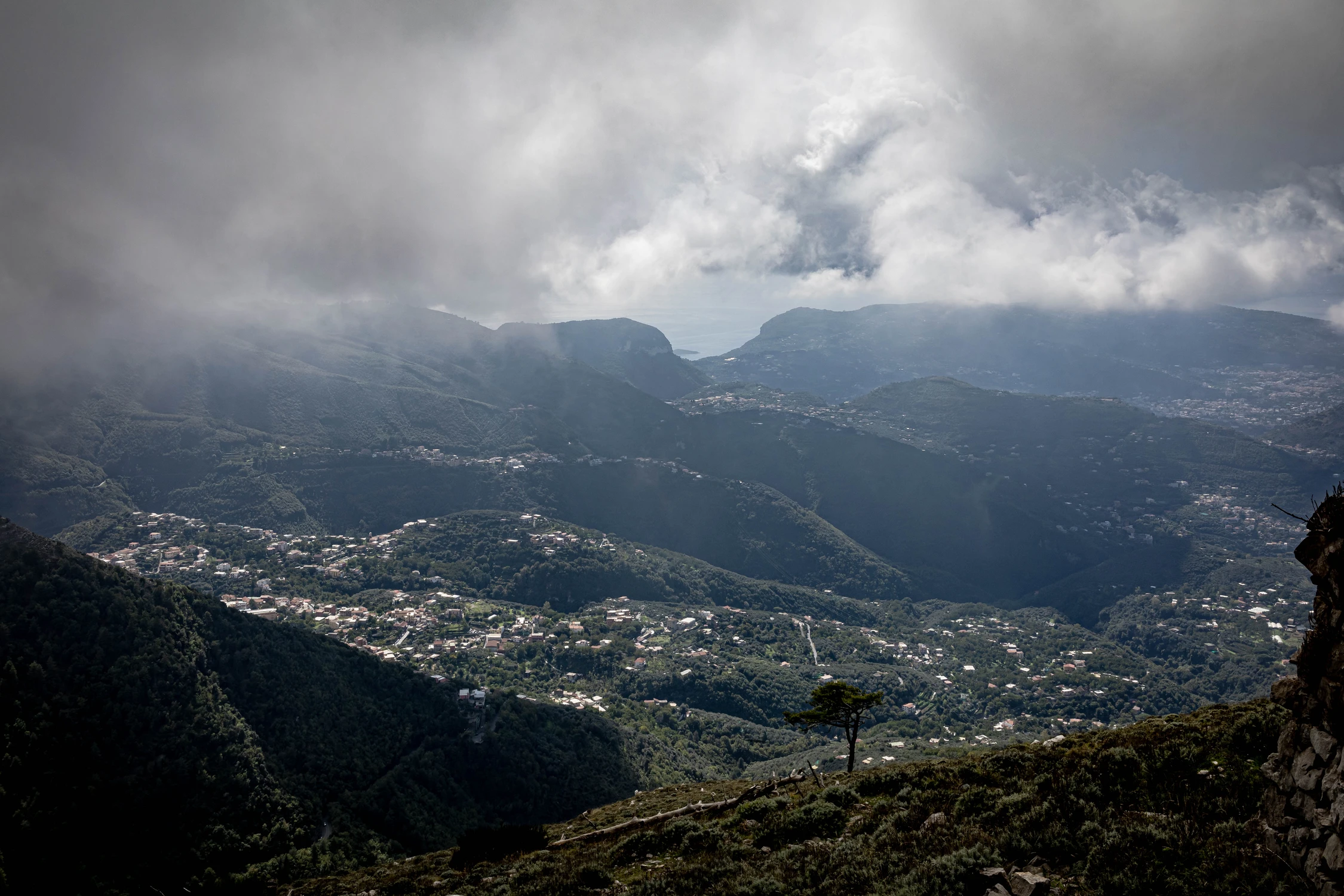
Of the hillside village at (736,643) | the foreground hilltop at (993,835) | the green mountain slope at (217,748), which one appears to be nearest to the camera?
the foreground hilltop at (993,835)

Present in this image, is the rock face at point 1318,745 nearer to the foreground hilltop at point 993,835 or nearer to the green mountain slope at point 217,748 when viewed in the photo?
the foreground hilltop at point 993,835

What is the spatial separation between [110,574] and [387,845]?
3175 cm

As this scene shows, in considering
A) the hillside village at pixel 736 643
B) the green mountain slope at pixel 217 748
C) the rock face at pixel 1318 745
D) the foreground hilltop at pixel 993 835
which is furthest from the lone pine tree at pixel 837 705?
the hillside village at pixel 736 643

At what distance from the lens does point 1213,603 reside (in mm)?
147125

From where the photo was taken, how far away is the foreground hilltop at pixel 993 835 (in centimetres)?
1020

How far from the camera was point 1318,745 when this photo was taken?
848cm

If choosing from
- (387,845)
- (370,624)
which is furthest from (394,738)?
(370,624)

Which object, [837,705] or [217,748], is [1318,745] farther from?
[217,748]

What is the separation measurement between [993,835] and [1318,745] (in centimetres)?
608

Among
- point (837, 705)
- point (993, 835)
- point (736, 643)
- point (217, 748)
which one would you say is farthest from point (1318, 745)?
point (736, 643)

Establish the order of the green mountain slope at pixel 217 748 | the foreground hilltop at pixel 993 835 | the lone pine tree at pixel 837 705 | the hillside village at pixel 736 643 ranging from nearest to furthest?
the foreground hilltop at pixel 993 835
the lone pine tree at pixel 837 705
the green mountain slope at pixel 217 748
the hillside village at pixel 736 643

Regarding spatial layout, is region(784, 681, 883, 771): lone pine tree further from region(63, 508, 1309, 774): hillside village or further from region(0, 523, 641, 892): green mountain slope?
region(63, 508, 1309, 774): hillside village

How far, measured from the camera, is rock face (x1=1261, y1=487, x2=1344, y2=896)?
7984 millimetres

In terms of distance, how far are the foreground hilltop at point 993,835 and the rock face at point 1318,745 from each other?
1.83 ft
